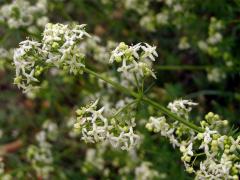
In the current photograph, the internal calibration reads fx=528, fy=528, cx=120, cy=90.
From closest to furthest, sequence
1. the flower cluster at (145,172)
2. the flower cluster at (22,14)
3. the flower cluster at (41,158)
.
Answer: the flower cluster at (22,14), the flower cluster at (145,172), the flower cluster at (41,158)

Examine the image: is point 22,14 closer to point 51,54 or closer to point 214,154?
point 51,54

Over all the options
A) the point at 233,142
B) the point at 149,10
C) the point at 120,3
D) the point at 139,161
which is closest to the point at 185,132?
the point at 233,142

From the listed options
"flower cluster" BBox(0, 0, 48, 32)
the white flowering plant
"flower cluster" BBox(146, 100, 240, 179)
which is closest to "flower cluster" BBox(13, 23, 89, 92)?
the white flowering plant

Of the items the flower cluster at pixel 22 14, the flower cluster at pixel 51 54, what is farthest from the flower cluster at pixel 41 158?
the flower cluster at pixel 51 54

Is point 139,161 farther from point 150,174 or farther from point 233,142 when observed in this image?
point 233,142

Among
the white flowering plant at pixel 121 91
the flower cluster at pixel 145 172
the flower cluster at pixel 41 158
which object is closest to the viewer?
the white flowering plant at pixel 121 91

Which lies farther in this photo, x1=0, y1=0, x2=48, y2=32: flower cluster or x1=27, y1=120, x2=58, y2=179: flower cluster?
x1=27, y1=120, x2=58, y2=179: flower cluster

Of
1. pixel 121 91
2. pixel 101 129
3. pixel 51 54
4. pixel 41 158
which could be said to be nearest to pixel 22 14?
pixel 121 91

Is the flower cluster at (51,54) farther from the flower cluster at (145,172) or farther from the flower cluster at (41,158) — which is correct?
the flower cluster at (41,158)

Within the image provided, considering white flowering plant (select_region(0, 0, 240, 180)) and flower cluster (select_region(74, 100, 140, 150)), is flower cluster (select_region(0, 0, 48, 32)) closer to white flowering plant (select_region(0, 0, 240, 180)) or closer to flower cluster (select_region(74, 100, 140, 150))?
white flowering plant (select_region(0, 0, 240, 180))
